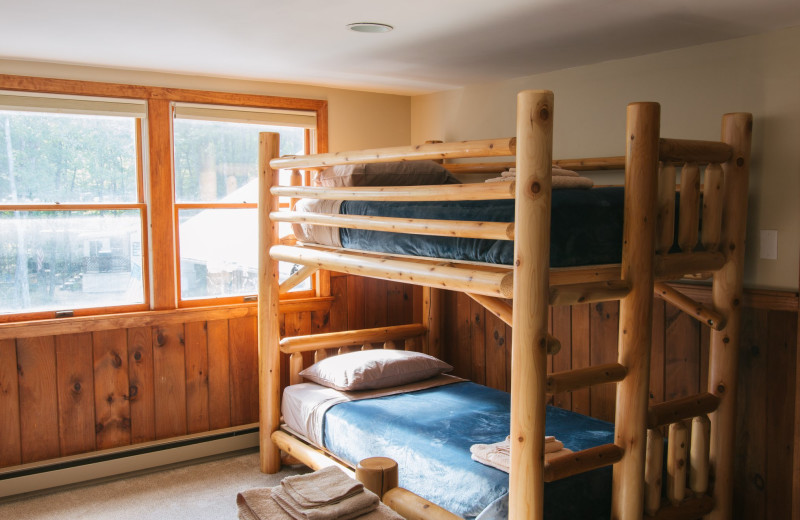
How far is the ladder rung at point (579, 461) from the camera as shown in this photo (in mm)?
2182

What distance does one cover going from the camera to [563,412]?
130 inches

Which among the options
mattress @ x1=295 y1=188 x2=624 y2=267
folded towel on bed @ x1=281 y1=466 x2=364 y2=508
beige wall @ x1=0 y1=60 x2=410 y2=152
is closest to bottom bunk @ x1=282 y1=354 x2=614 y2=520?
folded towel on bed @ x1=281 y1=466 x2=364 y2=508

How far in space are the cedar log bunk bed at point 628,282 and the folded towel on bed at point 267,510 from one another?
36 cm

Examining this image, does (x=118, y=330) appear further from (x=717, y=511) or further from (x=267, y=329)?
(x=717, y=511)

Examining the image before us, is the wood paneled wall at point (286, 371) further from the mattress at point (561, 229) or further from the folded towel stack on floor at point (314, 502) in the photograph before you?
the folded towel stack on floor at point (314, 502)

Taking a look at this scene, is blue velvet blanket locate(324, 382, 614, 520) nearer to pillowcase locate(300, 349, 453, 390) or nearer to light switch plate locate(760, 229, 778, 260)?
pillowcase locate(300, 349, 453, 390)

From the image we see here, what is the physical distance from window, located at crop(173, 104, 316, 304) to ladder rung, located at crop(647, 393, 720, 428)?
2.52 metres

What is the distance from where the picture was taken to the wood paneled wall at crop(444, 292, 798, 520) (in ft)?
9.13

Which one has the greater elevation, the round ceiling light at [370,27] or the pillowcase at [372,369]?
the round ceiling light at [370,27]

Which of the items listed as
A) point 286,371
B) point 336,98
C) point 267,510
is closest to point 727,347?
point 267,510

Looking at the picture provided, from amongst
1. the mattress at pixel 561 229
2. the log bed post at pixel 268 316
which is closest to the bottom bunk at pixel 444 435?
the log bed post at pixel 268 316

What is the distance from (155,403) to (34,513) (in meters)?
0.78

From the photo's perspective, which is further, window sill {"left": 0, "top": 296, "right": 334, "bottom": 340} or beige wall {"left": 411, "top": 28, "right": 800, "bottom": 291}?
window sill {"left": 0, "top": 296, "right": 334, "bottom": 340}

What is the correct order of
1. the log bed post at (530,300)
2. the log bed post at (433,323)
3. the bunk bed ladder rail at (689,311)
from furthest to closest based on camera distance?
1. the log bed post at (433,323)
2. the bunk bed ladder rail at (689,311)
3. the log bed post at (530,300)
